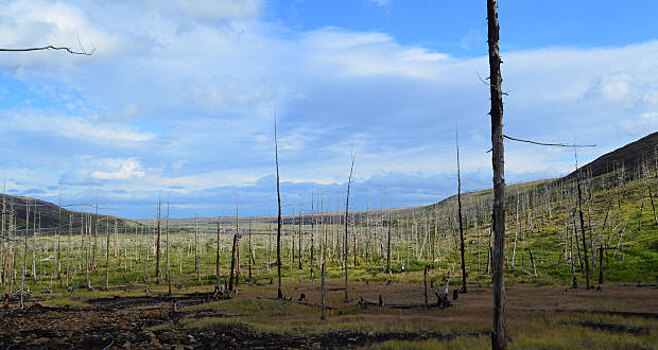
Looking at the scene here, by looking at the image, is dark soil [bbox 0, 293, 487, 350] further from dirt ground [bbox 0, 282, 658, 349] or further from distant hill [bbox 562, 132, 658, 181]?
distant hill [bbox 562, 132, 658, 181]

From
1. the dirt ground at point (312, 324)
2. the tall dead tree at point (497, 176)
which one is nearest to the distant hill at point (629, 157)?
the dirt ground at point (312, 324)

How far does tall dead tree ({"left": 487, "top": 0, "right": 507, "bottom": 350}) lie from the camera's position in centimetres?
1162

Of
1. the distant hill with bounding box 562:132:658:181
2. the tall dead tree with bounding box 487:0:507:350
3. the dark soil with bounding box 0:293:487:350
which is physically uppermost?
the distant hill with bounding box 562:132:658:181

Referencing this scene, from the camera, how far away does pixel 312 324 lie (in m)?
24.3

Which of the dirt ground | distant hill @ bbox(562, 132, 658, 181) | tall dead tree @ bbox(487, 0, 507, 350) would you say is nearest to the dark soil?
the dirt ground

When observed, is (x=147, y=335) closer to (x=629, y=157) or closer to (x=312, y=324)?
(x=312, y=324)

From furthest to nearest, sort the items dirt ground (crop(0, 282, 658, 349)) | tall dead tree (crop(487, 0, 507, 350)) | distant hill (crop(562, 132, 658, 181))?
distant hill (crop(562, 132, 658, 181)) → dirt ground (crop(0, 282, 658, 349)) → tall dead tree (crop(487, 0, 507, 350))

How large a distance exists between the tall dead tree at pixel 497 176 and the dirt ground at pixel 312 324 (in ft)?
24.5

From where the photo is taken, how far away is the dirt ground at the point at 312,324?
19.9 metres

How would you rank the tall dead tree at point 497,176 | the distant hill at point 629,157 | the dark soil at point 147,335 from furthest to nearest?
the distant hill at point 629,157
the dark soil at point 147,335
the tall dead tree at point 497,176

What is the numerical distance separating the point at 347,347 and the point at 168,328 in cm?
1124

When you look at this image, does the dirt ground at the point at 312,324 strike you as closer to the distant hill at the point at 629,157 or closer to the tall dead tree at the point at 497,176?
the tall dead tree at the point at 497,176

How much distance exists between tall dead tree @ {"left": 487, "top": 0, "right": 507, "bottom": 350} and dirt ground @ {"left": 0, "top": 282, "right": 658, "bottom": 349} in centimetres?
748

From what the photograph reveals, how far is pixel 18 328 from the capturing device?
2556 cm
